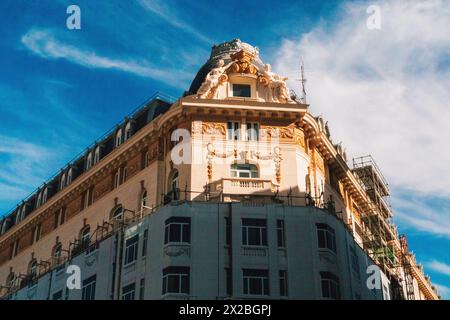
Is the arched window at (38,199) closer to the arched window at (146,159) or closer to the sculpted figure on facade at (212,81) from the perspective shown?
the arched window at (146,159)

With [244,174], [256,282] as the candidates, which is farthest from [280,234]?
[244,174]

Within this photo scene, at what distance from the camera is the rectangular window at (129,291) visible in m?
47.0

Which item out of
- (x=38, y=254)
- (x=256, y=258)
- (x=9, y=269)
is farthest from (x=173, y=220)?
(x=9, y=269)

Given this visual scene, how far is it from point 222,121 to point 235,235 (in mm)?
9466

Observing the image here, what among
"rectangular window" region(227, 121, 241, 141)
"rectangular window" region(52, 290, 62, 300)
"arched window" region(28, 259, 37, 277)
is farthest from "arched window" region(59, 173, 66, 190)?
"rectangular window" region(227, 121, 241, 141)

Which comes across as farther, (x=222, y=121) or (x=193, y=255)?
(x=222, y=121)

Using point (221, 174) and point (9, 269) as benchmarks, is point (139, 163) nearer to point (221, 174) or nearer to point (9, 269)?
point (221, 174)

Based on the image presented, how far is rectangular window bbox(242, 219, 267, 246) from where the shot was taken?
4656 cm

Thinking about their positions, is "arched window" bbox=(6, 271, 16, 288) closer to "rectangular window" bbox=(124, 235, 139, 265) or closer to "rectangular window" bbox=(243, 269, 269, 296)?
"rectangular window" bbox=(124, 235, 139, 265)

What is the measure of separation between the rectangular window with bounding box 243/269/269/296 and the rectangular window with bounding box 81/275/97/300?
11489 millimetres

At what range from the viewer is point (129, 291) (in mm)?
47281

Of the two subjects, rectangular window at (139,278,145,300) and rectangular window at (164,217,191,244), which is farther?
rectangular window at (164,217,191,244)
